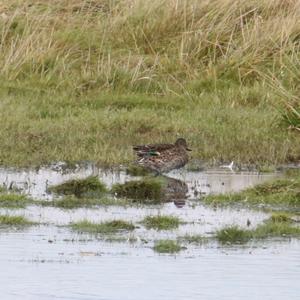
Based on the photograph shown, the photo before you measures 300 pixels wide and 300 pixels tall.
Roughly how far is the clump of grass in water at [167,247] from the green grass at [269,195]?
1851mm

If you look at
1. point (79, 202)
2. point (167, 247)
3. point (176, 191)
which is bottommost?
point (167, 247)

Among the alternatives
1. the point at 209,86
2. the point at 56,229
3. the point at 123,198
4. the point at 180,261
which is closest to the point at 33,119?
the point at 209,86

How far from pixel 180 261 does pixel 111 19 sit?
10.0 m

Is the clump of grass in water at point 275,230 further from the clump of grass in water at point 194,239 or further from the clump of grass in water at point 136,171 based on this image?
the clump of grass in water at point 136,171

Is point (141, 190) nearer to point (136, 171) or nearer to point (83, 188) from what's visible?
point (83, 188)

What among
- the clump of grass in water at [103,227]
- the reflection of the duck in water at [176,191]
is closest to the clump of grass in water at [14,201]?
the clump of grass in water at [103,227]

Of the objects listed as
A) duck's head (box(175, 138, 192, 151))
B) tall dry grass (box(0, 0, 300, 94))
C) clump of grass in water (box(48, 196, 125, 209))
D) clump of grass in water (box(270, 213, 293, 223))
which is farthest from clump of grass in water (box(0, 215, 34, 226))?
tall dry grass (box(0, 0, 300, 94))

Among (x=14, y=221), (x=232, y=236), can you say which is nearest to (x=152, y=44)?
(x=14, y=221)

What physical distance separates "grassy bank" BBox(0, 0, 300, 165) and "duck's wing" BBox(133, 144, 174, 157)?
0.31 meters

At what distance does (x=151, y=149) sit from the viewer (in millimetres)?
13555

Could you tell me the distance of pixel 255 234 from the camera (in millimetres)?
10422

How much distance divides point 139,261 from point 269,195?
2.82 meters

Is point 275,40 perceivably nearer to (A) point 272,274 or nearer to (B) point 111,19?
(B) point 111,19

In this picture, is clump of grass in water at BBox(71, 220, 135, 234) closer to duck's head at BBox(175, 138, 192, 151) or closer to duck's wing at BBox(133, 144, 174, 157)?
duck's wing at BBox(133, 144, 174, 157)
